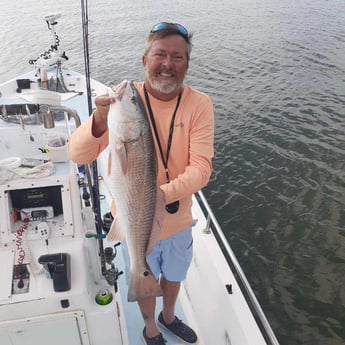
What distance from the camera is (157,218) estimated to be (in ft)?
9.00

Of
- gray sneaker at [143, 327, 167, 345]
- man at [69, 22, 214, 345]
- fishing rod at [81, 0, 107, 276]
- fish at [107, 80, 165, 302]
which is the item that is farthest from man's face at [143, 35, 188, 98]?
gray sneaker at [143, 327, 167, 345]

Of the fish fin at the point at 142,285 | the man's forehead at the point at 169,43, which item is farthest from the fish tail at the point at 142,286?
the man's forehead at the point at 169,43

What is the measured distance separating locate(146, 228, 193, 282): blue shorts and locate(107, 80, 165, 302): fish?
289mm

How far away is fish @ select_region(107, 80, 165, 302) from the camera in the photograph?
2469 mm

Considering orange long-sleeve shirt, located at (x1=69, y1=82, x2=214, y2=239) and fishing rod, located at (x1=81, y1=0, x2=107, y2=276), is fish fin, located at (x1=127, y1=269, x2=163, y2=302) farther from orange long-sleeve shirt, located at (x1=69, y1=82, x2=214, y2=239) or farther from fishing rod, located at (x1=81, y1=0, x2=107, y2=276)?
fishing rod, located at (x1=81, y1=0, x2=107, y2=276)

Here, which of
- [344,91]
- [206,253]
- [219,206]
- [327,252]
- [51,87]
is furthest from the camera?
[344,91]

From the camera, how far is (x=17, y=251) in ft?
10.4

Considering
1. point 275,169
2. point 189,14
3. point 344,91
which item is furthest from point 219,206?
point 189,14

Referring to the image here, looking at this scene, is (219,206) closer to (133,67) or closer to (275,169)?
(275,169)

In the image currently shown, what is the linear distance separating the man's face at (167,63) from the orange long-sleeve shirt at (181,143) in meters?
0.14

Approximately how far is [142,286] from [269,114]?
10.8m

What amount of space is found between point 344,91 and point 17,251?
13.8 meters

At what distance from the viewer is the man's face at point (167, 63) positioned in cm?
272

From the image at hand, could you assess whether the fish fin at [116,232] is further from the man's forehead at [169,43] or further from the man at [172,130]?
the man's forehead at [169,43]
